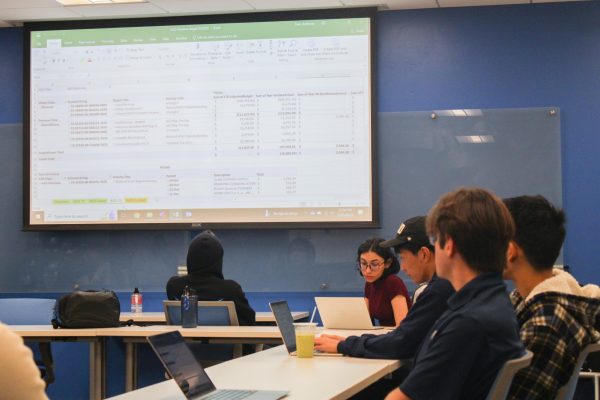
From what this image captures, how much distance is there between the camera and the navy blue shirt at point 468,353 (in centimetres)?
211

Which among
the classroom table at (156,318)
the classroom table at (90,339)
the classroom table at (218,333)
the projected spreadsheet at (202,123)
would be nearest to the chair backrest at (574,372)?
the classroom table at (218,333)

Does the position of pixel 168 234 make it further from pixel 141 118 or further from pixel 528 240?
pixel 528 240

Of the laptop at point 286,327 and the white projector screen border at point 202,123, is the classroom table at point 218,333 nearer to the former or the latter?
the laptop at point 286,327

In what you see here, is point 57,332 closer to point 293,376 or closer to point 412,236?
point 412,236

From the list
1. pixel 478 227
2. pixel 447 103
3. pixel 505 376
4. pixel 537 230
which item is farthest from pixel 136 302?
pixel 505 376

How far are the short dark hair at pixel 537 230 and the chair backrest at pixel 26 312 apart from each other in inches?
154

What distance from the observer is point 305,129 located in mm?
6688

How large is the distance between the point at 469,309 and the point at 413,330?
0.90m

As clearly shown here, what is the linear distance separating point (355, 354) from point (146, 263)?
408 cm

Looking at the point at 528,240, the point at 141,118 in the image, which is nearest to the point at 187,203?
the point at 141,118

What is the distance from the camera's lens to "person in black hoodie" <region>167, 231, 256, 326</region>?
502 centimetres

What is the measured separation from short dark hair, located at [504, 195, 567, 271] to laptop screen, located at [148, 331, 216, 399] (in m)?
1.03

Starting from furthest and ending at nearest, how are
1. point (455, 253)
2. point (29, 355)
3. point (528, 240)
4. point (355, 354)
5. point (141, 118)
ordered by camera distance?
point (141, 118), point (355, 354), point (528, 240), point (455, 253), point (29, 355)

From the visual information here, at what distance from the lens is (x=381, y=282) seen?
16.4ft
